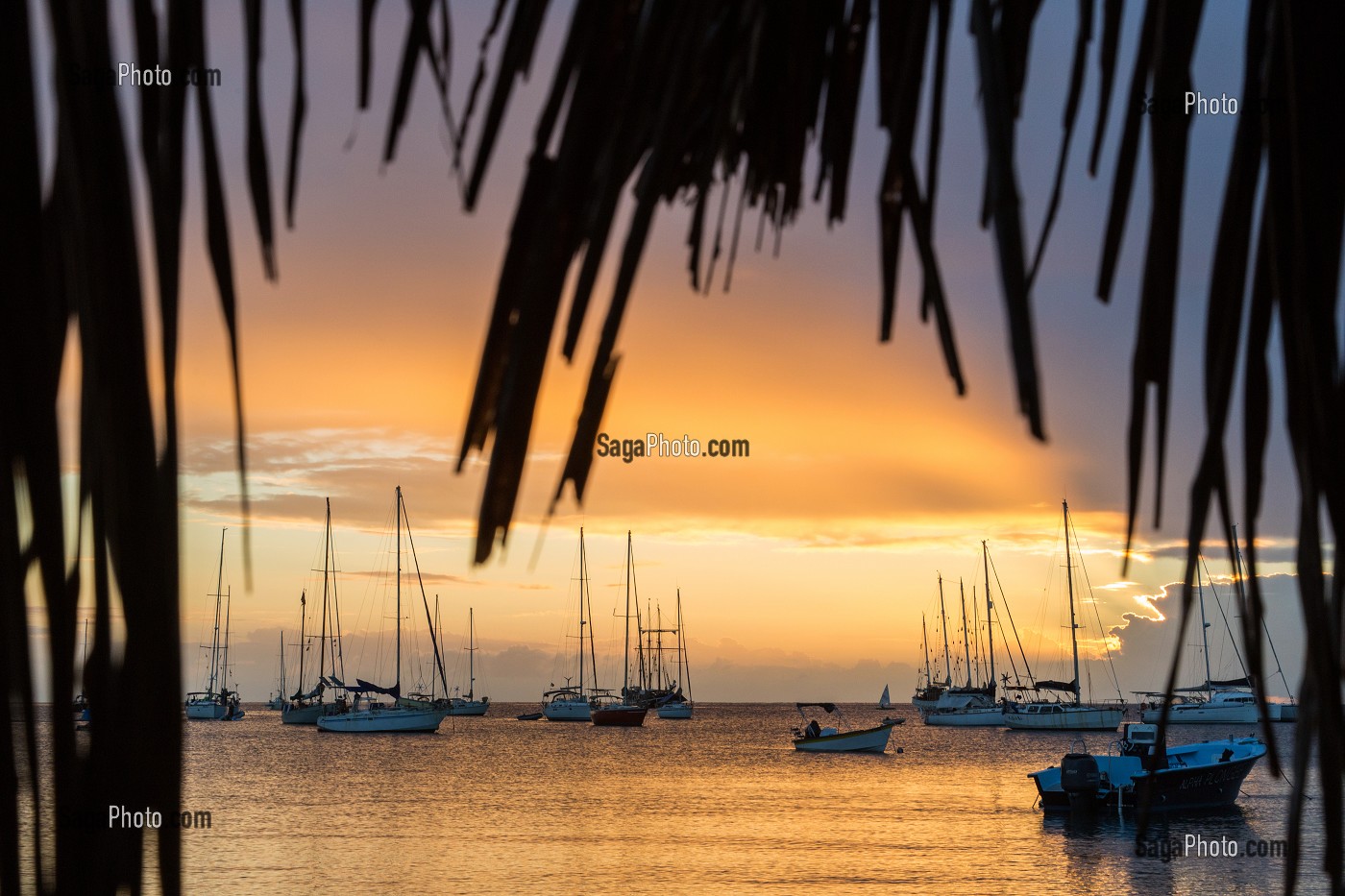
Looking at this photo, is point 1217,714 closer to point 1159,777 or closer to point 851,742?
point 851,742

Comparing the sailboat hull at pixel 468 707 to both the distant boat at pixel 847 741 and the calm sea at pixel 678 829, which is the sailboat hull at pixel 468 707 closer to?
the calm sea at pixel 678 829

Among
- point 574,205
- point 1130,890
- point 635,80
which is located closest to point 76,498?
point 574,205

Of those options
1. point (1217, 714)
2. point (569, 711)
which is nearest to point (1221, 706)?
point (1217, 714)

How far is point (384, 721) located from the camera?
268ft

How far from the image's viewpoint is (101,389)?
2.36 ft

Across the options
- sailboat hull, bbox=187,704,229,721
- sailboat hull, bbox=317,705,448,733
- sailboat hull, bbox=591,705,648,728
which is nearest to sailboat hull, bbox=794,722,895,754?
sailboat hull, bbox=591,705,648,728

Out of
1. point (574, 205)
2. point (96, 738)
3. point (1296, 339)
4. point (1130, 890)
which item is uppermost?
point (574, 205)

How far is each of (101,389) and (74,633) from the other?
163 millimetres

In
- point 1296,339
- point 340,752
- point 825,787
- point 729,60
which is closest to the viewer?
point 1296,339

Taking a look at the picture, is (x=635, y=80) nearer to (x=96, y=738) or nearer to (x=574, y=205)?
(x=574, y=205)

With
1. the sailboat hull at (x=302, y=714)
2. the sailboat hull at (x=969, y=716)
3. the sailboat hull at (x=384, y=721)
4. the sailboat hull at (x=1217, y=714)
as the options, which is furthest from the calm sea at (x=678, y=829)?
the sailboat hull at (x=969, y=716)

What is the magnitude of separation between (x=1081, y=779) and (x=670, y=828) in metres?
12.6

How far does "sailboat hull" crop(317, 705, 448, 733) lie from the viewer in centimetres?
8019

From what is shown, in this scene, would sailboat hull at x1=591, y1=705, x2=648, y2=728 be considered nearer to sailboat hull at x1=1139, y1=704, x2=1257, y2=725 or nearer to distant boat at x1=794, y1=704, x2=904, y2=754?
distant boat at x1=794, y1=704, x2=904, y2=754
